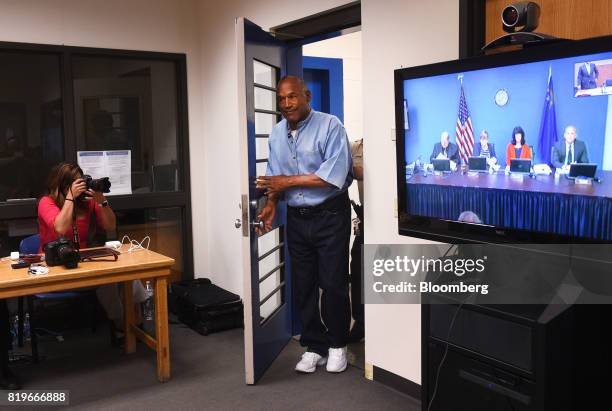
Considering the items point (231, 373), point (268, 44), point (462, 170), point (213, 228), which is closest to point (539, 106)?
point (462, 170)

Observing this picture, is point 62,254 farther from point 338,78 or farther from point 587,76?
→ point 338,78

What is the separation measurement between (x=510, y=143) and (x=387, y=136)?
1.11m

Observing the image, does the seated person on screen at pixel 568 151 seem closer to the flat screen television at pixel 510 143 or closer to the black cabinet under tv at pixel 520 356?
the flat screen television at pixel 510 143

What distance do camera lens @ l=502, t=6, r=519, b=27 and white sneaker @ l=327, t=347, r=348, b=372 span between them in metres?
2.00

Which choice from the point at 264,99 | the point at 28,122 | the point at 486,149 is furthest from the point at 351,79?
the point at 486,149

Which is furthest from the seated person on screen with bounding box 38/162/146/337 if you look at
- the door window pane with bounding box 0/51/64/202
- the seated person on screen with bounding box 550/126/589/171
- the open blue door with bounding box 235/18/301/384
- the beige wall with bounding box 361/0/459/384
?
the seated person on screen with bounding box 550/126/589/171

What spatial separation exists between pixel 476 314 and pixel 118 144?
336cm

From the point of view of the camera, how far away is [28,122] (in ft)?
13.2

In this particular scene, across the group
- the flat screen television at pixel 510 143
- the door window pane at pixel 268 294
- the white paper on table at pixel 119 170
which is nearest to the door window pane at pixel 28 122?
the white paper on table at pixel 119 170

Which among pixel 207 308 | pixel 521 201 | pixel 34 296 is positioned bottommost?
pixel 207 308

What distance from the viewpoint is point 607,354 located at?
5.72ft

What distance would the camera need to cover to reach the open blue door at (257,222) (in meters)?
2.95

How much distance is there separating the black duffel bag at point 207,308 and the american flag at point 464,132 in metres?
2.50

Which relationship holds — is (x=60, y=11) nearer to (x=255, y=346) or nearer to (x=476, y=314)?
(x=255, y=346)
